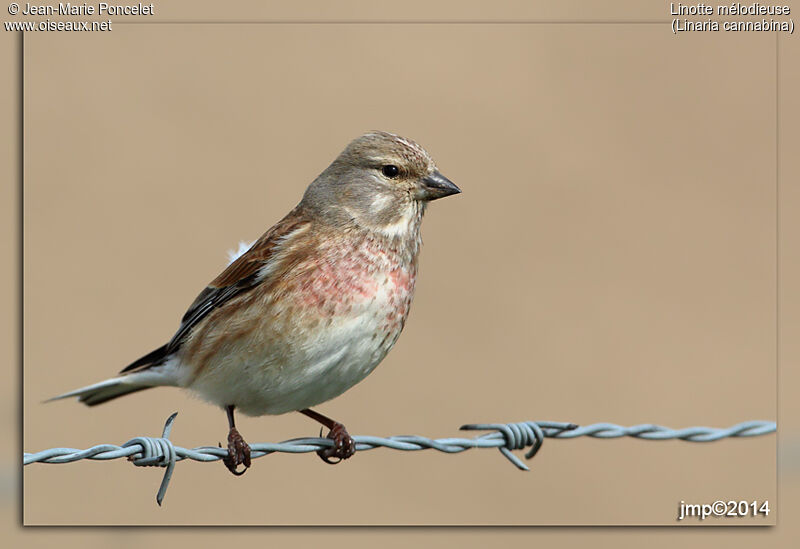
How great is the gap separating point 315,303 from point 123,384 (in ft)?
3.66

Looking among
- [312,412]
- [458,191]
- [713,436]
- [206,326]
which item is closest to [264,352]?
[206,326]

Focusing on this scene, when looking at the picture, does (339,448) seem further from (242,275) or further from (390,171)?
(390,171)

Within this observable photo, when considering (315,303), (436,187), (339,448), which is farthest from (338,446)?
(436,187)

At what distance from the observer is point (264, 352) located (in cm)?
360

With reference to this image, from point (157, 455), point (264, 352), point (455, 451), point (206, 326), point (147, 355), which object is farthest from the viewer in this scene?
point (147, 355)

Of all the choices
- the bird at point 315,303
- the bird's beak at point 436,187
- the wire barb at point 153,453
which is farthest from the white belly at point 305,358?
the wire barb at point 153,453

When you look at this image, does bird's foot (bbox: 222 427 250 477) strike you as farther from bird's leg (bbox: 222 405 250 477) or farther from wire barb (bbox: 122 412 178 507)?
wire barb (bbox: 122 412 178 507)

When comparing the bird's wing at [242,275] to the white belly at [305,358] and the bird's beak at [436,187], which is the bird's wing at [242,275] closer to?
the white belly at [305,358]

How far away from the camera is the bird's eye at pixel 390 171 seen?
3918 millimetres

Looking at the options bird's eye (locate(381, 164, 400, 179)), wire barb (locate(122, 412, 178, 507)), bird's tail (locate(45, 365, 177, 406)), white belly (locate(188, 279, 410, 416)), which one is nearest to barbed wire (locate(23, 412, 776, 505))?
wire barb (locate(122, 412, 178, 507))

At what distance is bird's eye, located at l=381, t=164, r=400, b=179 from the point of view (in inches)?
154

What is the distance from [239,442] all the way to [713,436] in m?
1.82

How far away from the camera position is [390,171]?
3.93m

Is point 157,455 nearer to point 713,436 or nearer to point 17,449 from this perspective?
point 17,449
